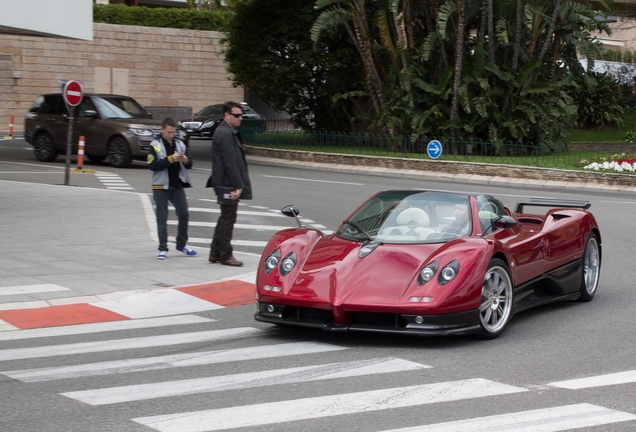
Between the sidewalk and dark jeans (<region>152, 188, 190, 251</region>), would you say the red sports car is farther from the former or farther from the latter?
dark jeans (<region>152, 188, 190, 251</region>)

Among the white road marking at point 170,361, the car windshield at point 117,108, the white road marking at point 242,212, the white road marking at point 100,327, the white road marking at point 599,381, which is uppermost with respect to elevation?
the car windshield at point 117,108

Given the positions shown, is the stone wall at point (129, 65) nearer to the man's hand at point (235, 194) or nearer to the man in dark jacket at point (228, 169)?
the man in dark jacket at point (228, 169)

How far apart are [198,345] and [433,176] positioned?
18.7 metres

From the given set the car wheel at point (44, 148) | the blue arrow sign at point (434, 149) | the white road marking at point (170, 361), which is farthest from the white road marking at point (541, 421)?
the car wheel at point (44, 148)

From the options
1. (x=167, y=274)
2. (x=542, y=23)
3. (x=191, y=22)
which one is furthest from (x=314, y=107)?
(x=167, y=274)

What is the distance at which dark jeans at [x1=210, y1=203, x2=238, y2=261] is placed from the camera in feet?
36.8

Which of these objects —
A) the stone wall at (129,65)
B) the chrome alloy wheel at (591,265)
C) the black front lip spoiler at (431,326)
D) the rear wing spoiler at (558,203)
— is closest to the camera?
the black front lip spoiler at (431,326)

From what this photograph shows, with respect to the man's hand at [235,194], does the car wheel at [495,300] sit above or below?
below

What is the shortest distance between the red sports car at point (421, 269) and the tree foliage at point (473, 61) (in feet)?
59.5

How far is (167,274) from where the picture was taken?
10.8 metres

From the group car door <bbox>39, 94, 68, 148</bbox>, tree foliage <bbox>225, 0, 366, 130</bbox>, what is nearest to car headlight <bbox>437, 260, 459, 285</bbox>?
car door <bbox>39, 94, 68, 148</bbox>

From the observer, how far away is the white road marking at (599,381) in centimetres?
629

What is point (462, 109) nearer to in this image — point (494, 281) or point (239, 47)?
point (239, 47)

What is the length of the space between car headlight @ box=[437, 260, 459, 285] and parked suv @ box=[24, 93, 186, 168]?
17.1 meters
